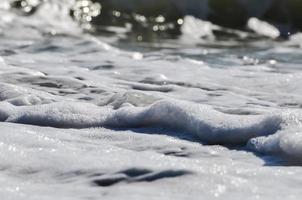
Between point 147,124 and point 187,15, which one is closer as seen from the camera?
point 147,124

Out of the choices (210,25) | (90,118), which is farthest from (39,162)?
(210,25)

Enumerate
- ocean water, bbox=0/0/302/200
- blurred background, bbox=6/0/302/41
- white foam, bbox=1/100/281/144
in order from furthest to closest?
blurred background, bbox=6/0/302/41 → white foam, bbox=1/100/281/144 → ocean water, bbox=0/0/302/200

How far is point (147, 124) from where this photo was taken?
3045mm

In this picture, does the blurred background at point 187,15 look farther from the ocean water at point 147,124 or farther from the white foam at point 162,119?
the white foam at point 162,119

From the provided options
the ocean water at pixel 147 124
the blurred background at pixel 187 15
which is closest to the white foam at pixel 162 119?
the ocean water at pixel 147 124

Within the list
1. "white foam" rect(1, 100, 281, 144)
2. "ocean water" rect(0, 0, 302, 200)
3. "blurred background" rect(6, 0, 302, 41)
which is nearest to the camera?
"ocean water" rect(0, 0, 302, 200)

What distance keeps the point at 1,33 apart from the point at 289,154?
5.15 m

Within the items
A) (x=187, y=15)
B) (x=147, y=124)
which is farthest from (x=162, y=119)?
(x=187, y=15)

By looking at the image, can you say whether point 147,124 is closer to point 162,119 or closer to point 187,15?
point 162,119

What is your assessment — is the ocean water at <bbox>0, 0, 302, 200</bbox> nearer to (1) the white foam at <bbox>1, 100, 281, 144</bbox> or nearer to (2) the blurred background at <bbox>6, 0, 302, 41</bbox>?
(1) the white foam at <bbox>1, 100, 281, 144</bbox>

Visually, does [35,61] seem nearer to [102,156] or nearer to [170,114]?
[170,114]

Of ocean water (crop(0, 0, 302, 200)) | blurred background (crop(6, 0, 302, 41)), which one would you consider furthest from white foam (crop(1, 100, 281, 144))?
blurred background (crop(6, 0, 302, 41))

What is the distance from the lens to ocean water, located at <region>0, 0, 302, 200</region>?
2.18m

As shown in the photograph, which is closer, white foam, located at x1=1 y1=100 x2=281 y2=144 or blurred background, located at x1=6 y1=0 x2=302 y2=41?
white foam, located at x1=1 y1=100 x2=281 y2=144
